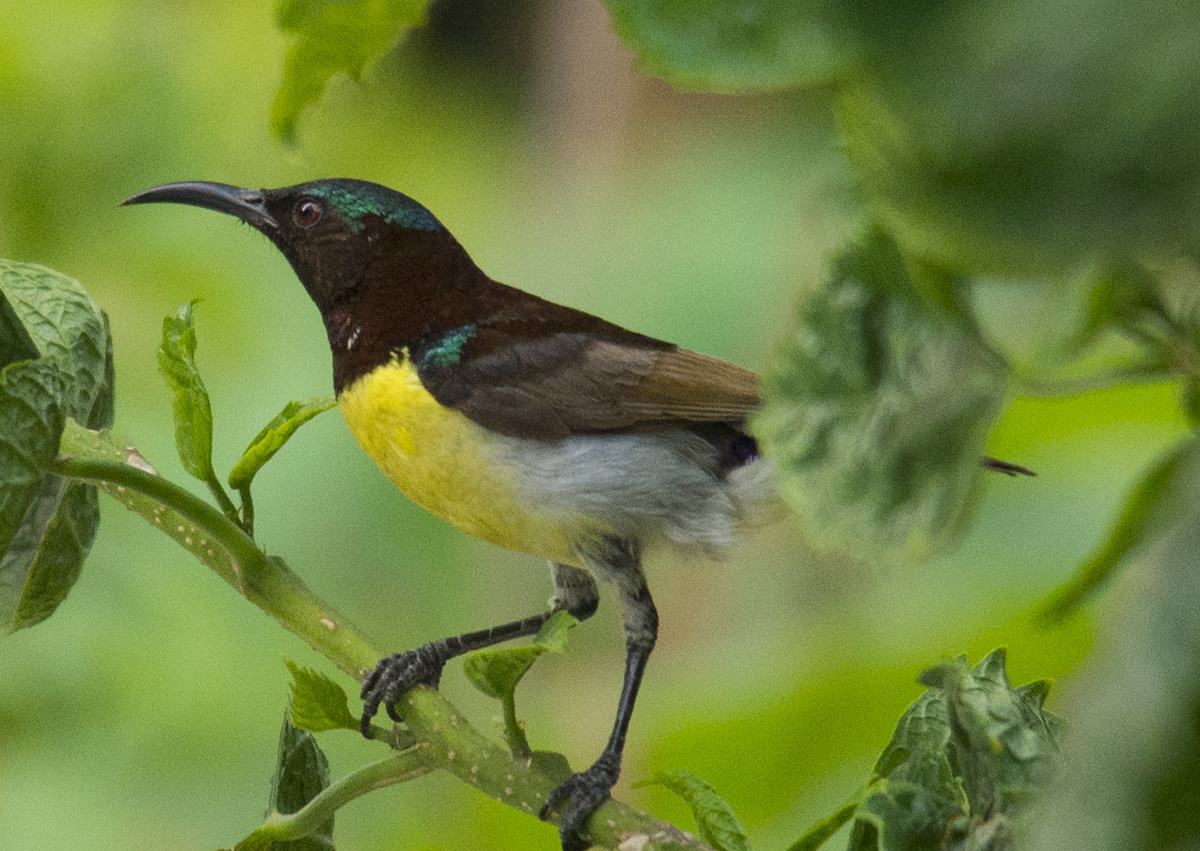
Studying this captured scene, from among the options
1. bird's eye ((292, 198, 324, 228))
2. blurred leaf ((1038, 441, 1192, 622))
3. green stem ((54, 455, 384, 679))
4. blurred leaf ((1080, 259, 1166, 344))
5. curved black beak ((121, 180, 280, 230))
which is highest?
blurred leaf ((1080, 259, 1166, 344))

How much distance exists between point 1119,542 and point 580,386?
0.54 meters

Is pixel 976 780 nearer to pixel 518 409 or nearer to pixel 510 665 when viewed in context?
pixel 510 665

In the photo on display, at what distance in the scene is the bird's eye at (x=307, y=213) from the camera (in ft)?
2.33

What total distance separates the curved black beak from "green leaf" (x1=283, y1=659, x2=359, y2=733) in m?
0.28

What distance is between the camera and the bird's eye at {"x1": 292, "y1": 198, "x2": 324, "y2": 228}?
710mm

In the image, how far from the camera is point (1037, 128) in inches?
4.0

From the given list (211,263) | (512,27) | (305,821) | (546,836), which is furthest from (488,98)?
(305,821)

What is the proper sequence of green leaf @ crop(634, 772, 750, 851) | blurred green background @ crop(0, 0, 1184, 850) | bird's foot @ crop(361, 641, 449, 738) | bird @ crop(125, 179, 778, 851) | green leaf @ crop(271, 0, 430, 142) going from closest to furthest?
green leaf @ crop(271, 0, 430, 142) < green leaf @ crop(634, 772, 750, 851) < bird's foot @ crop(361, 641, 449, 738) < bird @ crop(125, 179, 778, 851) < blurred green background @ crop(0, 0, 1184, 850)

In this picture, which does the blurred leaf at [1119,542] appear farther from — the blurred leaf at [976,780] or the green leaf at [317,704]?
the green leaf at [317,704]

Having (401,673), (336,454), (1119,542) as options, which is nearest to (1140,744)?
(1119,542)

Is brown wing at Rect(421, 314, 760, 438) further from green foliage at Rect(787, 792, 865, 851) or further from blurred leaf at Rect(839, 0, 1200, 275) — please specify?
blurred leaf at Rect(839, 0, 1200, 275)

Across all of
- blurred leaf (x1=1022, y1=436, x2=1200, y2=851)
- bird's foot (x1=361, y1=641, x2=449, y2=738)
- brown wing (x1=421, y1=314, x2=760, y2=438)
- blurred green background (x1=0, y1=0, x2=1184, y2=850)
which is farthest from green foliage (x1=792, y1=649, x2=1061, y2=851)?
blurred green background (x1=0, y1=0, x2=1184, y2=850)

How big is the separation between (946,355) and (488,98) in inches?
61.5

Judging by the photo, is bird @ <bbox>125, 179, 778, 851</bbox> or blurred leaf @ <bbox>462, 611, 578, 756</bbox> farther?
bird @ <bbox>125, 179, 778, 851</bbox>
